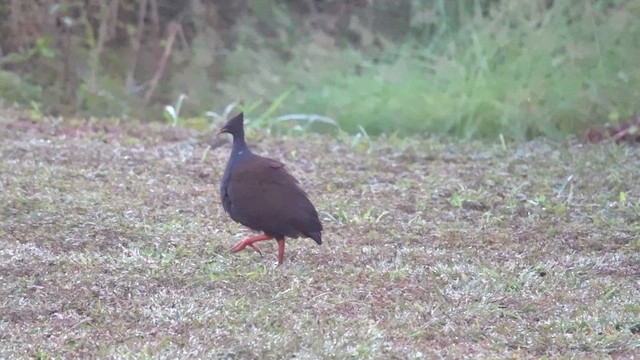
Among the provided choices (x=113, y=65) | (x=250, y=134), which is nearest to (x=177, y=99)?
(x=113, y=65)

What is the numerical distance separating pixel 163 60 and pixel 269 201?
5779mm

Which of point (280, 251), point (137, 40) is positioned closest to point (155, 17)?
point (137, 40)

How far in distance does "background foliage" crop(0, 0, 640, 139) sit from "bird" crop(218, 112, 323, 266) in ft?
13.2

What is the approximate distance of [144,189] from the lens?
244 inches

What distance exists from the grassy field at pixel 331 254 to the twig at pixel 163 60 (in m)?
1.97

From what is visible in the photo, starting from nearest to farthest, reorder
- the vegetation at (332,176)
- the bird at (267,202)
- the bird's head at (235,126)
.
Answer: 1. the vegetation at (332,176)
2. the bird at (267,202)
3. the bird's head at (235,126)

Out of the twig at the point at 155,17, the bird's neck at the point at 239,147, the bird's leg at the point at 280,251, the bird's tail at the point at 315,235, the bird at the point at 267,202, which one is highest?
the bird's neck at the point at 239,147

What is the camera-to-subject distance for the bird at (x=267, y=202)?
4520 mm

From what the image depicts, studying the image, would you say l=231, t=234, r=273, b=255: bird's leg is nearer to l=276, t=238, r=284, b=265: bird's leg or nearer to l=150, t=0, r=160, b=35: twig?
l=276, t=238, r=284, b=265: bird's leg

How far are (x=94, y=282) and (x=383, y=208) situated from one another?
6.90 feet

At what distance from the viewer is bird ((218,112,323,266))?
14.8 ft

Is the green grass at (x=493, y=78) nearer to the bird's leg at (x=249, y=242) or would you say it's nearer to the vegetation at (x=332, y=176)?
the vegetation at (x=332, y=176)

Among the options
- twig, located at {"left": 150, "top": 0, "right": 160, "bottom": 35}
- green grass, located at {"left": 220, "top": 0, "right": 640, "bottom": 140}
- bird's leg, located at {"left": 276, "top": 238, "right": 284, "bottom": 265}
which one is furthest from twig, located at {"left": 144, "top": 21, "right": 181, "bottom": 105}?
bird's leg, located at {"left": 276, "top": 238, "right": 284, "bottom": 265}

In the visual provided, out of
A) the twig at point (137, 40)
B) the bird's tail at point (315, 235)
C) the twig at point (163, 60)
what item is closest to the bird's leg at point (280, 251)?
the bird's tail at point (315, 235)
